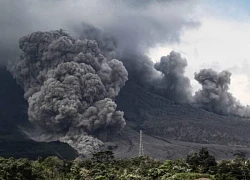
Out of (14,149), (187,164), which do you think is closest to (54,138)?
(14,149)

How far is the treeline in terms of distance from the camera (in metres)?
34.3

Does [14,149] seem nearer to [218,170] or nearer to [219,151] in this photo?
[219,151]

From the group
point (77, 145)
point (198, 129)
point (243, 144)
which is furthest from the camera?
point (198, 129)

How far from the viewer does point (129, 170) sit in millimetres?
39781

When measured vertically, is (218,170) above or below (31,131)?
below

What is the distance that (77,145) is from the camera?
8931 centimetres

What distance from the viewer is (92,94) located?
9050 cm

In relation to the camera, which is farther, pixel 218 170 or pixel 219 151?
pixel 219 151

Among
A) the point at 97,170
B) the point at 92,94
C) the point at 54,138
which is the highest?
the point at 92,94

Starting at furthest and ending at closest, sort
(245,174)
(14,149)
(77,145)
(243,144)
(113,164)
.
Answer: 1. (243,144)
2. (14,149)
3. (77,145)
4. (113,164)
5. (245,174)

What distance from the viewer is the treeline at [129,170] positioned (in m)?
34.3

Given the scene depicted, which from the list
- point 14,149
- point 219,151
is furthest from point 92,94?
point 219,151

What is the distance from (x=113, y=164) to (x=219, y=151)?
58.2 m

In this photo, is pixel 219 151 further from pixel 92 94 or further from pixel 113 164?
pixel 113 164
